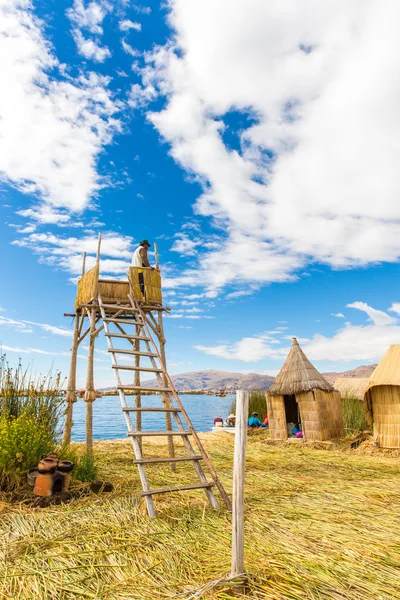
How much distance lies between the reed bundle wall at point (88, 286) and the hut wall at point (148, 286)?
2.83ft

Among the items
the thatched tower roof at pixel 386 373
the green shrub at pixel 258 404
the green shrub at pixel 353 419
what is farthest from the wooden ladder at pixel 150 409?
the green shrub at pixel 258 404

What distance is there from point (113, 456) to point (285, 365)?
7.67 metres

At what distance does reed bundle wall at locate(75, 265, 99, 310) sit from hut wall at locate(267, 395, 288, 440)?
8678mm

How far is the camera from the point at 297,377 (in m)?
15.4

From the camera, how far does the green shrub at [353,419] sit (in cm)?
1716

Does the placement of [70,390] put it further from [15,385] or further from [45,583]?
[45,583]

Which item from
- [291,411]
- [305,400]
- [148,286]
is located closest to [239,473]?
[148,286]

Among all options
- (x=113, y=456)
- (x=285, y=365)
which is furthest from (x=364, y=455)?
(x=113, y=456)

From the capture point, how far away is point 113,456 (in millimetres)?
11438

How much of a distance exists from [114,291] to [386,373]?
27.8ft

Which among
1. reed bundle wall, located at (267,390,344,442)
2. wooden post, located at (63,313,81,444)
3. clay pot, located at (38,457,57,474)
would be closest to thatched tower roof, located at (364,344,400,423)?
reed bundle wall, located at (267,390,344,442)

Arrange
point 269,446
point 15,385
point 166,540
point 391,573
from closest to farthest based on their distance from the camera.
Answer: point 391,573
point 166,540
point 15,385
point 269,446

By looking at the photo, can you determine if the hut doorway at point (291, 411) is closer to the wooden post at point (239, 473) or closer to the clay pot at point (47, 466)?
the clay pot at point (47, 466)

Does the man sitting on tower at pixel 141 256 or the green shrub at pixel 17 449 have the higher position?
the man sitting on tower at pixel 141 256
